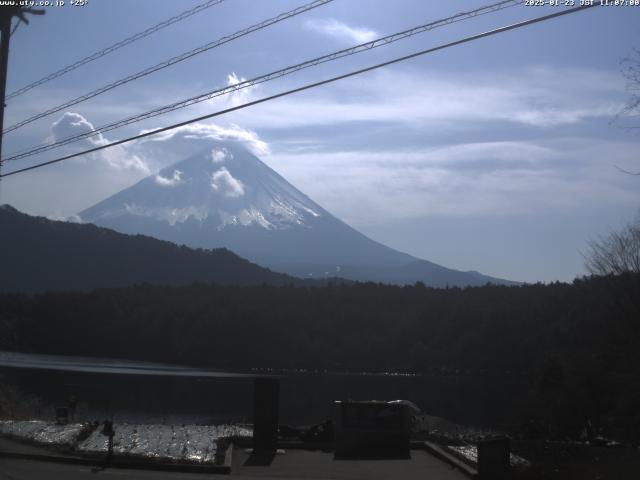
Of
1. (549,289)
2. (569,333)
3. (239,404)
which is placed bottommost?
(239,404)

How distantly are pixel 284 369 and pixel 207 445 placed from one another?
78.9 meters

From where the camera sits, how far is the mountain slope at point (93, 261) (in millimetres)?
144838

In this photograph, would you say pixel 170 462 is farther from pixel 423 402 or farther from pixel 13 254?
pixel 13 254

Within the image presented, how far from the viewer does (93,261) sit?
152 m

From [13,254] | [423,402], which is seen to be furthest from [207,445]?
[13,254]

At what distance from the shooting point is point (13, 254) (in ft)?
480

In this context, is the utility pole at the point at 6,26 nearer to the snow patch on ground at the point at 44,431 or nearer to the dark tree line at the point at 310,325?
the snow patch on ground at the point at 44,431

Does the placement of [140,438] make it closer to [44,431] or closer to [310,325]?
[44,431]

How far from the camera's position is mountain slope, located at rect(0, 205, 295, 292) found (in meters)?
145

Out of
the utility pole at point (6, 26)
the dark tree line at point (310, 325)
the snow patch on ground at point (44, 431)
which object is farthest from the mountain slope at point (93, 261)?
the utility pole at point (6, 26)

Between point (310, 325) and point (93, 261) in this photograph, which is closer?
point (310, 325)

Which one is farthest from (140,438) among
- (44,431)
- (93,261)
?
(93,261)

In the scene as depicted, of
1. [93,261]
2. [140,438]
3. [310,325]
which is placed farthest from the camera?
[93,261]

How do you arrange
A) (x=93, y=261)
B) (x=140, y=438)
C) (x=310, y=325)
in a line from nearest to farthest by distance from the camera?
1. (x=140, y=438)
2. (x=310, y=325)
3. (x=93, y=261)
